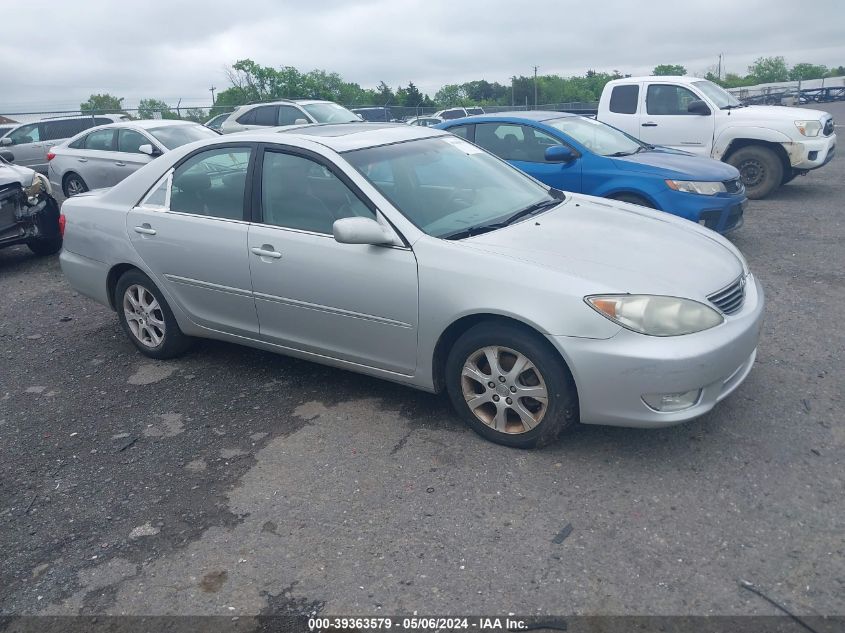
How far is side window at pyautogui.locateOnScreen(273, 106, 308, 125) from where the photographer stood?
14.6m

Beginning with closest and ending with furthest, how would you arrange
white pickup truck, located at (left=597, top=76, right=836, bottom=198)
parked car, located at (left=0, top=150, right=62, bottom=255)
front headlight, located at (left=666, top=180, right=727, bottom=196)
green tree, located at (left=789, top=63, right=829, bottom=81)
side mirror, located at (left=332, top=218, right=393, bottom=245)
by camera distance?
1. side mirror, located at (left=332, top=218, right=393, bottom=245)
2. front headlight, located at (left=666, top=180, right=727, bottom=196)
3. parked car, located at (left=0, top=150, right=62, bottom=255)
4. white pickup truck, located at (left=597, top=76, right=836, bottom=198)
5. green tree, located at (left=789, top=63, right=829, bottom=81)

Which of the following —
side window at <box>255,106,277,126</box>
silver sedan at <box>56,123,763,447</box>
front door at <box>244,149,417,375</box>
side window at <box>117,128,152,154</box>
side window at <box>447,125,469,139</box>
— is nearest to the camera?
silver sedan at <box>56,123,763,447</box>

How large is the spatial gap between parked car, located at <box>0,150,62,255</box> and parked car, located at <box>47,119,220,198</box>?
2.33 meters

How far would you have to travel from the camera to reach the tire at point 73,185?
12.0m

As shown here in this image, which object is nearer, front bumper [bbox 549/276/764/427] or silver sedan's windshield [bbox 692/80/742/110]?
front bumper [bbox 549/276/764/427]

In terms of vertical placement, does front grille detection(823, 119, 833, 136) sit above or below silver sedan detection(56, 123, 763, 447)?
above

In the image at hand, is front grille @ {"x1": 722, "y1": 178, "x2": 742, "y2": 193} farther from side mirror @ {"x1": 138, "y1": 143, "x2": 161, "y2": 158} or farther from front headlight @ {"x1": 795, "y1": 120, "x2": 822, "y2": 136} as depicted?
side mirror @ {"x1": 138, "y1": 143, "x2": 161, "y2": 158}

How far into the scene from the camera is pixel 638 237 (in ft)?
13.7

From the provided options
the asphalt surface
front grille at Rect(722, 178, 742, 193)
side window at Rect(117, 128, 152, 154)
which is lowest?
the asphalt surface

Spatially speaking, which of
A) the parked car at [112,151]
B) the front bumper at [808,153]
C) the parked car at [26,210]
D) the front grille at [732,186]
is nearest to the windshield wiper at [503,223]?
the front grille at [732,186]

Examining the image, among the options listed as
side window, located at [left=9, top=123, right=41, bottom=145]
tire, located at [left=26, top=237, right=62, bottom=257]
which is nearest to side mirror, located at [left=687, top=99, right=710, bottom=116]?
tire, located at [left=26, top=237, right=62, bottom=257]

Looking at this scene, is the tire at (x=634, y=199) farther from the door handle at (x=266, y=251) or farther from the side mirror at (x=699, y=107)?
the door handle at (x=266, y=251)

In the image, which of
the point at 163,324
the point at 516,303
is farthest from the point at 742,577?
the point at 163,324

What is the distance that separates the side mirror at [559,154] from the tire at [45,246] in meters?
5.86
